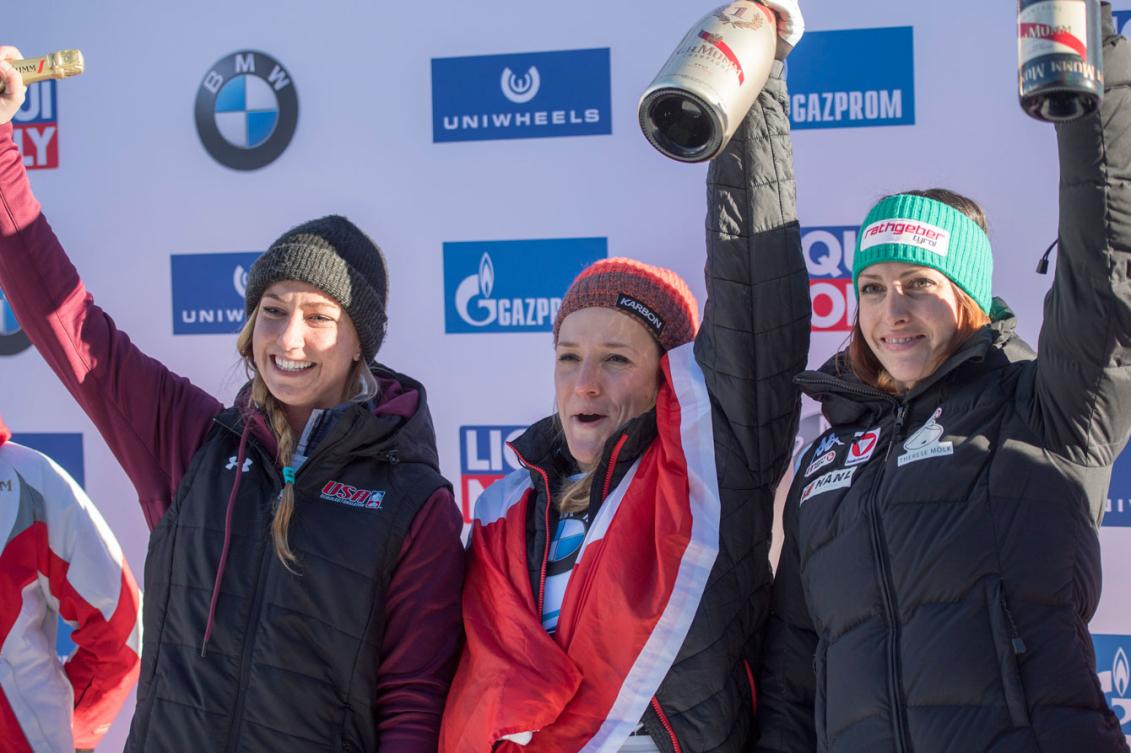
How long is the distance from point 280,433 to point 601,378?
20.0 inches

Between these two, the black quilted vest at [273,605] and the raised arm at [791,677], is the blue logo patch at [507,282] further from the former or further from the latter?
the raised arm at [791,677]

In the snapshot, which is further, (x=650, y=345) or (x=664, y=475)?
(x=650, y=345)

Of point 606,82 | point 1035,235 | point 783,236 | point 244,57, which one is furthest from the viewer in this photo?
point 244,57

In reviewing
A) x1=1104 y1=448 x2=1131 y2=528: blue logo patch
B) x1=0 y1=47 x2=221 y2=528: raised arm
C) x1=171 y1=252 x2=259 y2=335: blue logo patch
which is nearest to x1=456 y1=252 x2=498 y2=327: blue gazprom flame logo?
x1=171 y1=252 x2=259 y2=335: blue logo patch

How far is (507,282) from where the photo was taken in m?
2.52

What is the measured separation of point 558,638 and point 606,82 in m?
1.33

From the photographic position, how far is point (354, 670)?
159 centimetres

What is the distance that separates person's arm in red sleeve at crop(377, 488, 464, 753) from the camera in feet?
5.28

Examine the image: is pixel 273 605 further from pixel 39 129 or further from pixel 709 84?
pixel 39 129

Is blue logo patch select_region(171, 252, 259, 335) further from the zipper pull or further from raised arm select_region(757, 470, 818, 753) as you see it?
the zipper pull

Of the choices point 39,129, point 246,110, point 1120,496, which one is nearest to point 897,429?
point 1120,496

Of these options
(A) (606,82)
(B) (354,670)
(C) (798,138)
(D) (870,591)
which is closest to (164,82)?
(A) (606,82)

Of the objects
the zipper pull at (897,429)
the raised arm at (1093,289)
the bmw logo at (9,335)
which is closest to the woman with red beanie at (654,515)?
the zipper pull at (897,429)

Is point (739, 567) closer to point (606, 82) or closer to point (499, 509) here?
point (499, 509)
